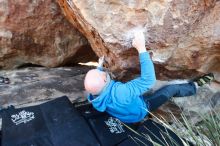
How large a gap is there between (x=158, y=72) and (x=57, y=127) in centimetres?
85

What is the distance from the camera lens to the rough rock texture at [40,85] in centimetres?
373

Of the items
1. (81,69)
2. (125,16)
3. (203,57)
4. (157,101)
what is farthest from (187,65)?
(81,69)

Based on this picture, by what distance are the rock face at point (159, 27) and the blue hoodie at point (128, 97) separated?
167 mm

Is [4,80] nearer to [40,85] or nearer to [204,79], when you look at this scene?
[40,85]

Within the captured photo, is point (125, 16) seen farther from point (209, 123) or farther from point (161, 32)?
point (209, 123)

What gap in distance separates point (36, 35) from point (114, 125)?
1.34 m

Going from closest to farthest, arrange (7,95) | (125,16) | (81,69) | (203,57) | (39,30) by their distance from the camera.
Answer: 1. (125,16)
2. (203,57)
3. (7,95)
4. (39,30)
5. (81,69)

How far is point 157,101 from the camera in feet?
11.2

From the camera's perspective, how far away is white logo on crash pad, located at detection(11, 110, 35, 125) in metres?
3.21

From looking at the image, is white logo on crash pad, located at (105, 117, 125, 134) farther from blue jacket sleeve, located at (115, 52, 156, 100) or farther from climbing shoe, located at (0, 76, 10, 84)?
climbing shoe, located at (0, 76, 10, 84)

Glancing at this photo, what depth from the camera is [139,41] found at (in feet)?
9.94

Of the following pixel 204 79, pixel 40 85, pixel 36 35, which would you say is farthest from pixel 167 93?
pixel 36 35

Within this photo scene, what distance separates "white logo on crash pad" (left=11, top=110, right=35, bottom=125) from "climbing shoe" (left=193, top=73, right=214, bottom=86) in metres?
1.26

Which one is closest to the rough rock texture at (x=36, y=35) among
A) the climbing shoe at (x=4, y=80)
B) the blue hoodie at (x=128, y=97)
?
the climbing shoe at (x=4, y=80)
